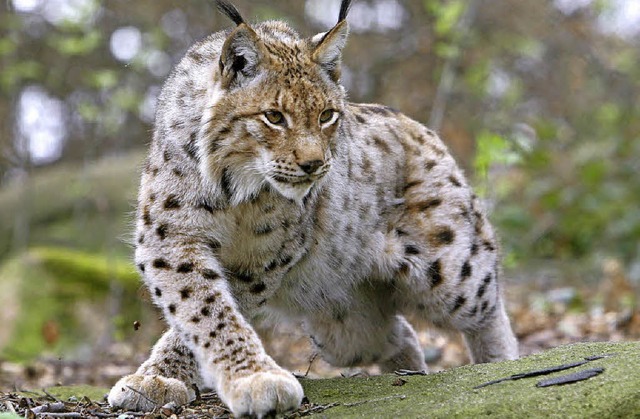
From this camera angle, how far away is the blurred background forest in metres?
9.45

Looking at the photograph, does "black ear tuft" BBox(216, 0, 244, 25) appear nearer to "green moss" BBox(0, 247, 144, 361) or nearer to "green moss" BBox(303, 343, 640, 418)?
"green moss" BBox(303, 343, 640, 418)

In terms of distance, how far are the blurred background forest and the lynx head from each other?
14.8 ft

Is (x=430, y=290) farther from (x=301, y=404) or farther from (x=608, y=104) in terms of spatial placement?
(x=608, y=104)

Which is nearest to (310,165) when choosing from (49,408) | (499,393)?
(499,393)

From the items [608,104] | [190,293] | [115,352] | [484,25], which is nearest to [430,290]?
[190,293]

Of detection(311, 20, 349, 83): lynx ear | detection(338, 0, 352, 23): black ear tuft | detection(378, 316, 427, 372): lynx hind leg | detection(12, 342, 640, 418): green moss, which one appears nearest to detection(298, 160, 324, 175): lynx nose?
detection(311, 20, 349, 83): lynx ear

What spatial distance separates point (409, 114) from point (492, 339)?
7198 mm

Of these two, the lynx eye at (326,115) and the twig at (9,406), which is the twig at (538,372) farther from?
the twig at (9,406)

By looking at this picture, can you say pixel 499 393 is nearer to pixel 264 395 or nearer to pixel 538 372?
pixel 538 372

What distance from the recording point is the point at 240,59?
4359 millimetres

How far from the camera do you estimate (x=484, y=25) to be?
12570 millimetres

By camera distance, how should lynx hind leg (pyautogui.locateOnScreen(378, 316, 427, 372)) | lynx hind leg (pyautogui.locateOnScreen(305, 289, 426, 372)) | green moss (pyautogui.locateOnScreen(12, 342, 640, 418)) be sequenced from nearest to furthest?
green moss (pyautogui.locateOnScreen(12, 342, 640, 418)) → lynx hind leg (pyautogui.locateOnScreen(305, 289, 426, 372)) → lynx hind leg (pyautogui.locateOnScreen(378, 316, 427, 372))

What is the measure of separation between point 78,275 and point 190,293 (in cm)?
583

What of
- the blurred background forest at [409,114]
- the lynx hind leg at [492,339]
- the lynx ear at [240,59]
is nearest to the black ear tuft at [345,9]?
the lynx ear at [240,59]
